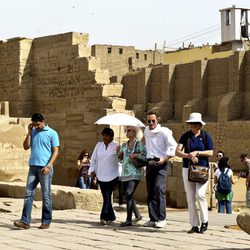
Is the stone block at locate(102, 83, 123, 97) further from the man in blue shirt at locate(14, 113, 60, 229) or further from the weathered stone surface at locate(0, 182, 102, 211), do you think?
the man in blue shirt at locate(14, 113, 60, 229)

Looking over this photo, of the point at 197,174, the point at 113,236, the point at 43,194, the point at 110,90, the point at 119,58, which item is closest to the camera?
the point at 113,236

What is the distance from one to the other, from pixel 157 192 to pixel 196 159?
904 mm

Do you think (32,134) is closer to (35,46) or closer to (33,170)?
(33,170)

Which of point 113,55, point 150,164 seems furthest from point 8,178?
point 113,55

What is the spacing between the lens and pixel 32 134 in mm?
10203

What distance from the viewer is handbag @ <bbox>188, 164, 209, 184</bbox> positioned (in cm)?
938

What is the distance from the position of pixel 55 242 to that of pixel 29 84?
20801 millimetres

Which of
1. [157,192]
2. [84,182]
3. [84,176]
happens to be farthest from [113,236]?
[84,176]

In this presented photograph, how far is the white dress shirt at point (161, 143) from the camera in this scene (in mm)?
10102

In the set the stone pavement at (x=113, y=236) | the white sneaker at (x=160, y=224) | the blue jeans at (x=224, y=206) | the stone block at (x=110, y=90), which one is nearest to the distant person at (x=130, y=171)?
the stone pavement at (x=113, y=236)

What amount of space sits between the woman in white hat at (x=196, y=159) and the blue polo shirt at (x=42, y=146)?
1.76m

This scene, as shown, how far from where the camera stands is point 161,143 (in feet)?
33.3

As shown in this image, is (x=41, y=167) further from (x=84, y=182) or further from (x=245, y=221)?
(x=84, y=182)

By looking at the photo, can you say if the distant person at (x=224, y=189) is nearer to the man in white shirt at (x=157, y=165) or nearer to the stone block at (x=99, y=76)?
the man in white shirt at (x=157, y=165)
